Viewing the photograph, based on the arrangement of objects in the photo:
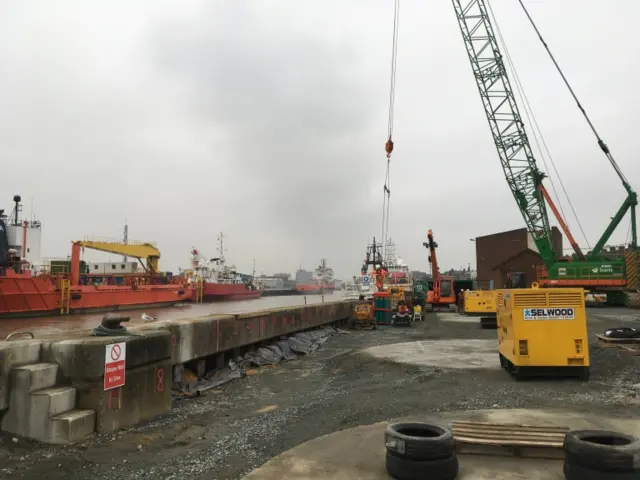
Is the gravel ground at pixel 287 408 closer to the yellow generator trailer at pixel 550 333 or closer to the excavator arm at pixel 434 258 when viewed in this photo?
the yellow generator trailer at pixel 550 333

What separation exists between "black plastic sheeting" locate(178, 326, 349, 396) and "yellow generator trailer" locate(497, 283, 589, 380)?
6.48m

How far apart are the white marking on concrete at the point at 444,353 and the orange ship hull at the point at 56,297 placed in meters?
29.3

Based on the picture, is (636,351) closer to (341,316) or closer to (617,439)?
(617,439)

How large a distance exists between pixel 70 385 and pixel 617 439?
6.50 meters

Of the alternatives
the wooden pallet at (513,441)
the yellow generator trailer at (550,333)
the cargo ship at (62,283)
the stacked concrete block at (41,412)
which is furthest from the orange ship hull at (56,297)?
the wooden pallet at (513,441)

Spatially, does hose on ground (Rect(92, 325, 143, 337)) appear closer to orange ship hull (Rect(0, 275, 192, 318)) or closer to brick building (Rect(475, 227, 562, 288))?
orange ship hull (Rect(0, 275, 192, 318))

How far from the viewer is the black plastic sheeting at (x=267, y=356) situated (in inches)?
395

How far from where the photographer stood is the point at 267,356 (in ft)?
44.5

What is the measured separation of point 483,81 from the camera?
38.2 meters

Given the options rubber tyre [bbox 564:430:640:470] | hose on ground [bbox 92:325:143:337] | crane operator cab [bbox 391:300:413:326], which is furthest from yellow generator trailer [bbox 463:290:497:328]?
rubber tyre [bbox 564:430:640:470]

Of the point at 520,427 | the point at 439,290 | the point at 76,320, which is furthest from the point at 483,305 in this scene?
the point at 76,320

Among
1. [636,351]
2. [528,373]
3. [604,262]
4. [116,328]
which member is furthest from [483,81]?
[116,328]

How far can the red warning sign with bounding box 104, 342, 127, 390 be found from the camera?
20.7 feet

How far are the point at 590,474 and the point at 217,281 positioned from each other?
72.6 metres
